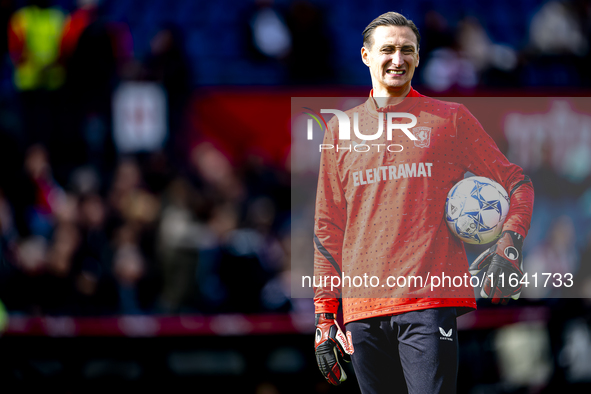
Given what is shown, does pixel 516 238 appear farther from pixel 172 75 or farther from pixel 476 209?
pixel 172 75

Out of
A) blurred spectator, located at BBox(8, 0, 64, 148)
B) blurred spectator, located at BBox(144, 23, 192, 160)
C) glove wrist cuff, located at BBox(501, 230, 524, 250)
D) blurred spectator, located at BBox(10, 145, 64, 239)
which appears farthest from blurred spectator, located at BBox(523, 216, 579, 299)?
blurred spectator, located at BBox(8, 0, 64, 148)

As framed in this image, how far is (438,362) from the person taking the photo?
2283 mm

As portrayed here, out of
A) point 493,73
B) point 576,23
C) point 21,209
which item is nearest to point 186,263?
point 21,209

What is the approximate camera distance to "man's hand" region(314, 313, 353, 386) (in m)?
2.43

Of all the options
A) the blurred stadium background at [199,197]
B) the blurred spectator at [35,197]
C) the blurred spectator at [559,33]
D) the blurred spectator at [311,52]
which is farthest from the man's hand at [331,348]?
the blurred spectator at [559,33]

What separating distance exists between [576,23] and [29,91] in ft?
23.1

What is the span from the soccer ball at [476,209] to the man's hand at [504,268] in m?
0.05

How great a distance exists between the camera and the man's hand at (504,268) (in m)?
2.31

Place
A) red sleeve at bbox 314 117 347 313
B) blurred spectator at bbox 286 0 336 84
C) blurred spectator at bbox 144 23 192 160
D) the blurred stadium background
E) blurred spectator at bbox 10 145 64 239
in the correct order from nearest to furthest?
red sleeve at bbox 314 117 347 313 → the blurred stadium background → blurred spectator at bbox 10 145 64 239 → blurred spectator at bbox 144 23 192 160 → blurred spectator at bbox 286 0 336 84

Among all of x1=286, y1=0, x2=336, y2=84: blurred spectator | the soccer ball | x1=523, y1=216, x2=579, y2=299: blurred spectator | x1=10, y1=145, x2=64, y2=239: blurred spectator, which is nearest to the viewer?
the soccer ball

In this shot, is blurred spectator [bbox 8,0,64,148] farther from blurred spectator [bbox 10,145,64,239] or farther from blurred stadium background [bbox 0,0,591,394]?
blurred spectator [bbox 10,145,64,239]

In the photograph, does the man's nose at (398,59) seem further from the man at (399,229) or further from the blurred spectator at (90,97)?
the blurred spectator at (90,97)

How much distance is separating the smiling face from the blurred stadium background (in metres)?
1.80

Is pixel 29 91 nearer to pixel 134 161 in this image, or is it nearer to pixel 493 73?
pixel 134 161
